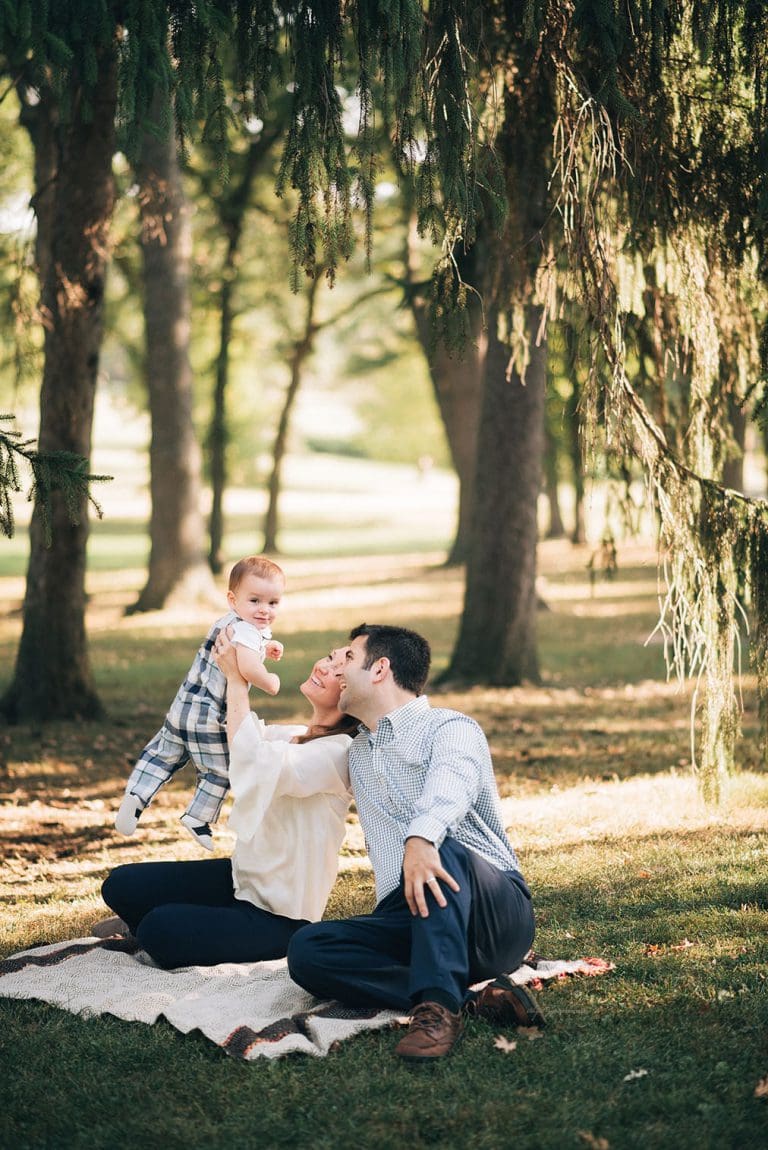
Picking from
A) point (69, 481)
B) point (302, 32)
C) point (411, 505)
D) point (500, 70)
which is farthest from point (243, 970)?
point (411, 505)

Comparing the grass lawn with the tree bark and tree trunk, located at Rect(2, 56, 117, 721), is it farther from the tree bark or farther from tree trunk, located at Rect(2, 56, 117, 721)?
the tree bark

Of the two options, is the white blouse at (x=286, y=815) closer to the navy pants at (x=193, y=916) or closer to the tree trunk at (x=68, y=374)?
the navy pants at (x=193, y=916)

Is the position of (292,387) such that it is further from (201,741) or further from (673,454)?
(201,741)

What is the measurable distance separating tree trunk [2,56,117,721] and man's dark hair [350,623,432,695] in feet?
18.2

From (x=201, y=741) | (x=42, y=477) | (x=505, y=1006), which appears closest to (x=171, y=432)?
(x=42, y=477)

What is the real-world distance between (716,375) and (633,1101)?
4706 millimetres

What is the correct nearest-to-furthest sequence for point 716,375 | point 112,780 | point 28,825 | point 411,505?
point 716,375, point 28,825, point 112,780, point 411,505

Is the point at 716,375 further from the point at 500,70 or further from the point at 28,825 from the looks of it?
the point at 28,825

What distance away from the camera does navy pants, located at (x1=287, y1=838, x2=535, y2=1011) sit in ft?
14.1

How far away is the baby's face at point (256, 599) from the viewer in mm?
5262

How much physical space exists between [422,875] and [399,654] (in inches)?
34.4

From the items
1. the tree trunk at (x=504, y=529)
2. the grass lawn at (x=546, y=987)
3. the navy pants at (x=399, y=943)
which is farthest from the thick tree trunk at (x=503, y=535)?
the navy pants at (x=399, y=943)

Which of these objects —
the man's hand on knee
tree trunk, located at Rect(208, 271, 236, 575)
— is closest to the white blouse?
the man's hand on knee

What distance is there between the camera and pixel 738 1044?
409 cm
